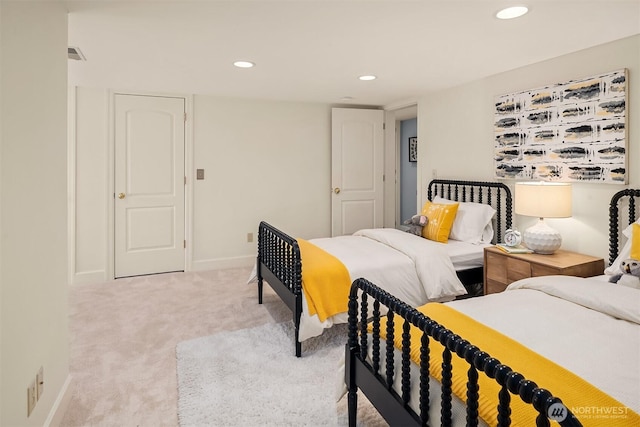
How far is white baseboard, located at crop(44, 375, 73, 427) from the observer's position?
6.00 ft

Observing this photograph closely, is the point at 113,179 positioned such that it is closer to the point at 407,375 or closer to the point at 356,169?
the point at 356,169

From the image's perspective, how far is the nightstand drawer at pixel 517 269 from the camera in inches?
114

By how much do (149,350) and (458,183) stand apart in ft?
10.5

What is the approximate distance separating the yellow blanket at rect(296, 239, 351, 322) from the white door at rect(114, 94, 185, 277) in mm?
2513

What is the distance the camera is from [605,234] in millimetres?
2875

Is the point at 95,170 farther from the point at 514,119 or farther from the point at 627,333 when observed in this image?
the point at 627,333

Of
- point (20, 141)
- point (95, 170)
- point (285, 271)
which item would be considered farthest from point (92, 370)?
point (95, 170)

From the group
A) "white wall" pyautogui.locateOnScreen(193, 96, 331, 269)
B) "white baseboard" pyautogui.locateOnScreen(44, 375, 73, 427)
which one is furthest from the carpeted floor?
"white wall" pyautogui.locateOnScreen(193, 96, 331, 269)

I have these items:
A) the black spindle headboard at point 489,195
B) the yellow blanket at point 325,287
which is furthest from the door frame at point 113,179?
the black spindle headboard at point 489,195

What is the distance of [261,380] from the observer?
7.59 feet

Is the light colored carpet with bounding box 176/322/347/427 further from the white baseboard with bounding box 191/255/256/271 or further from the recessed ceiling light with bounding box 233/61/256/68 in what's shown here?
the recessed ceiling light with bounding box 233/61/256/68

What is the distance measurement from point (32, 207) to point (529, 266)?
118 inches

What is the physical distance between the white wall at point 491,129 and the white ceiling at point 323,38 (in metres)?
0.13

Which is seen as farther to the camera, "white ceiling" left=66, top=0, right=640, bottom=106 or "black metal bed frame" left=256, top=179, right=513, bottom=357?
"black metal bed frame" left=256, top=179, right=513, bottom=357
